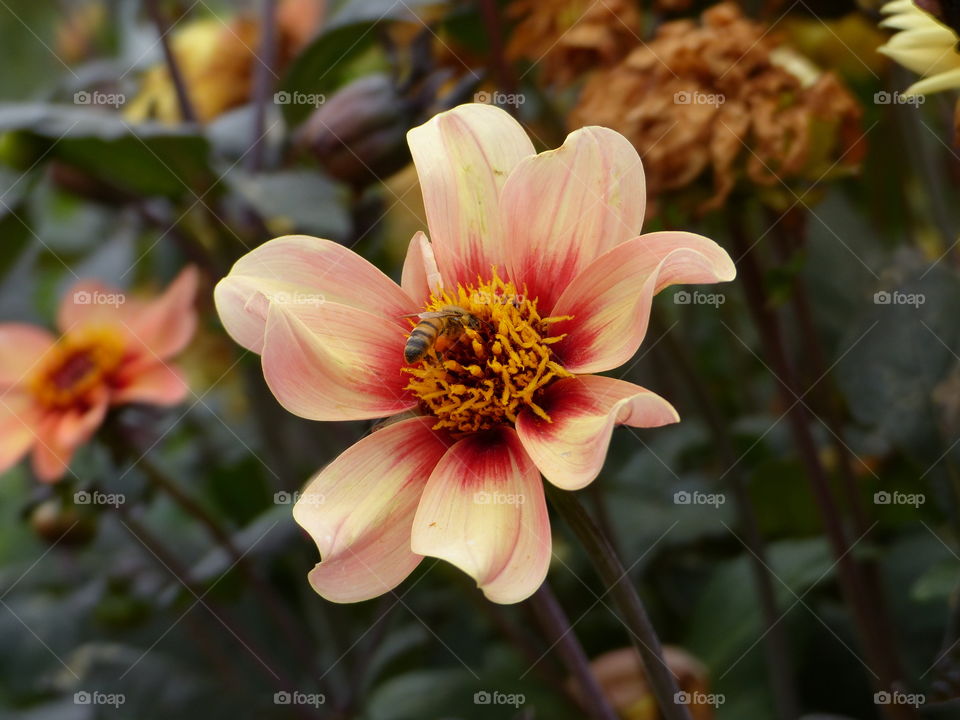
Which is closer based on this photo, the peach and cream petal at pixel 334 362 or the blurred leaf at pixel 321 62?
the peach and cream petal at pixel 334 362

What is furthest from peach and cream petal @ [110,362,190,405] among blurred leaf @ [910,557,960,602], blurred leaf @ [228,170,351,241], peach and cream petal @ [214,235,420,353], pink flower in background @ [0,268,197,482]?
blurred leaf @ [910,557,960,602]

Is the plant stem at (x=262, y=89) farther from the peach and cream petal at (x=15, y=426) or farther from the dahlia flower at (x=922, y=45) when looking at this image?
the dahlia flower at (x=922, y=45)

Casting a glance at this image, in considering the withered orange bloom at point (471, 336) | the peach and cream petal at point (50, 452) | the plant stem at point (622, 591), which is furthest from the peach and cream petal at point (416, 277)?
the peach and cream petal at point (50, 452)

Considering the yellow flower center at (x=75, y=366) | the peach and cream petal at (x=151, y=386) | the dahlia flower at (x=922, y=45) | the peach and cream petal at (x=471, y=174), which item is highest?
A: the dahlia flower at (x=922, y=45)

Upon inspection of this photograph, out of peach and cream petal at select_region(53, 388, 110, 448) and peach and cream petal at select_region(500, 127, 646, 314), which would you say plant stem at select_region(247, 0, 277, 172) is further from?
peach and cream petal at select_region(500, 127, 646, 314)

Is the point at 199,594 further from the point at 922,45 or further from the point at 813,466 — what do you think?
the point at 922,45

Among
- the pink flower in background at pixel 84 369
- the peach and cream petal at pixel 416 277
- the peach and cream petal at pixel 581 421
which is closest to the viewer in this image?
the peach and cream petal at pixel 581 421

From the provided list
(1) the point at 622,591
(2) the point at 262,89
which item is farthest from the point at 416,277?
(2) the point at 262,89

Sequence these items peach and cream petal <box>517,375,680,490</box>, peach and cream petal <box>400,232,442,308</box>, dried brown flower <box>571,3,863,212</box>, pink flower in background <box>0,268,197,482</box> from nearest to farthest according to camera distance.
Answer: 1. peach and cream petal <box>517,375,680,490</box>
2. peach and cream petal <box>400,232,442,308</box>
3. dried brown flower <box>571,3,863,212</box>
4. pink flower in background <box>0,268,197,482</box>
